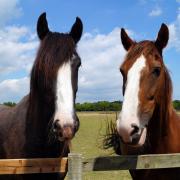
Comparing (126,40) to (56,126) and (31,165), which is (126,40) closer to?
(56,126)

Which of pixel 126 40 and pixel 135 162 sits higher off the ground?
pixel 126 40

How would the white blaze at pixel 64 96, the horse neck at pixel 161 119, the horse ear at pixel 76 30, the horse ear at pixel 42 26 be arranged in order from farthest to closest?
the horse ear at pixel 76 30, the horse ear at pixel 42 26, the horse neck at pixel 161 119, the white blaze at pixel 64 96

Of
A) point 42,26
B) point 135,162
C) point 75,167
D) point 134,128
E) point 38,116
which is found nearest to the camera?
point 134,128

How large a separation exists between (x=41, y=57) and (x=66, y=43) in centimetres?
38

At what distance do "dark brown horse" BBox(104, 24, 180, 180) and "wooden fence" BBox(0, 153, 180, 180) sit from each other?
8.2 inches

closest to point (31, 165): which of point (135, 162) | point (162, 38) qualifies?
point (135, 162)

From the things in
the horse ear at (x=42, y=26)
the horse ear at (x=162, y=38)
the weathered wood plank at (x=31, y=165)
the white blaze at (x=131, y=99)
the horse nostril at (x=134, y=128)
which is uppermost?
the horse ear at (x=42, y=26)

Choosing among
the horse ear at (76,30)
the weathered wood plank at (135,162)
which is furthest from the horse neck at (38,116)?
the horse ear at (76,30)

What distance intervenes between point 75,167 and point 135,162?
28.6 inches

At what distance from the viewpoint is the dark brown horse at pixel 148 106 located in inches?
168

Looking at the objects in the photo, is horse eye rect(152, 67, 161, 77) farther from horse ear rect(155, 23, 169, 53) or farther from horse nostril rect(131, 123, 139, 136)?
horse nostril rect(131, 123, 139, 136)

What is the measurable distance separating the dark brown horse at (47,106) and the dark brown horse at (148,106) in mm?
629

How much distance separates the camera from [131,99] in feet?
14.4

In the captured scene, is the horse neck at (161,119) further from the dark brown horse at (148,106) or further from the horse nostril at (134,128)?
the horse nostril at (134,128)
